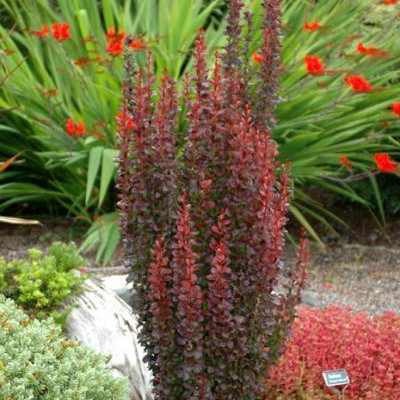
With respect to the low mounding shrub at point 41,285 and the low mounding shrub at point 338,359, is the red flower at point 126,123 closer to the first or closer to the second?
the low mounding shrub at point 41,285

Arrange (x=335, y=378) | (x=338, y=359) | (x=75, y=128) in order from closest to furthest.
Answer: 1. (x=335, y=378)
2. (x=338, y=359)
3. (x=75, y=128)

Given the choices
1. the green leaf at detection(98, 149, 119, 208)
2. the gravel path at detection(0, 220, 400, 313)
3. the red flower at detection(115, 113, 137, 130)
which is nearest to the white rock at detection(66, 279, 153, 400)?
the red flower at detection(115, 113, 137, 130)

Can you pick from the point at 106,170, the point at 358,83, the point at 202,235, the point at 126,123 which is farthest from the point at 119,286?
the point at 358,83

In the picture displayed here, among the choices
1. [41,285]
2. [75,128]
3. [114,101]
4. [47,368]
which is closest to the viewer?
[47,368]

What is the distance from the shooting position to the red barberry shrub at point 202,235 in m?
2.87

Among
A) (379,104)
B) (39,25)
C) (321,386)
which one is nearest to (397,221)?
(379,104)

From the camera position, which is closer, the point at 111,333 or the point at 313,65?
the point at 111,333

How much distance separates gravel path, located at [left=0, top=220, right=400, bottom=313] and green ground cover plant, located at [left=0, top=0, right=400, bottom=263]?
223 mm

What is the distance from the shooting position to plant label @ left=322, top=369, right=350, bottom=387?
331cm

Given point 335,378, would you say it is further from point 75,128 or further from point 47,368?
point 75,128

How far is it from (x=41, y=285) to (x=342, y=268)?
2.95 meters

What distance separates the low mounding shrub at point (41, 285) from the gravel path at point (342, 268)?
5.09 ft

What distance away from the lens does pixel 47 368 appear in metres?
2.68

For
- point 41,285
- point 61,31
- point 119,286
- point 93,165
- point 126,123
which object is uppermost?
point 126,123
